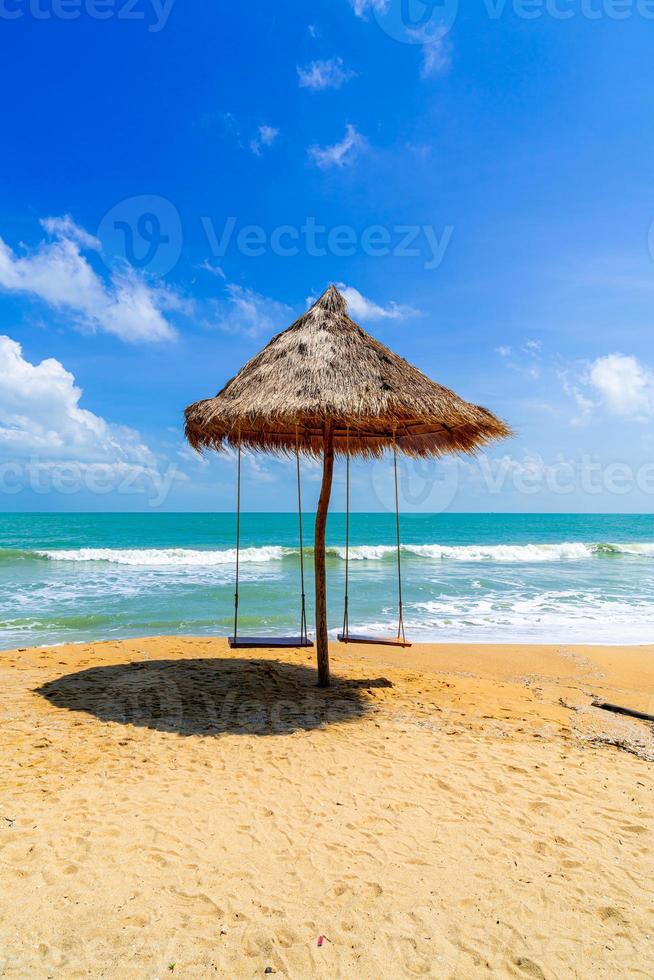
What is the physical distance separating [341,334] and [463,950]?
175 inches

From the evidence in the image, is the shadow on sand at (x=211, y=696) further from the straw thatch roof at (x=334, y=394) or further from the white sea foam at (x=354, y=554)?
the white sea foam at (x=354, y=554)

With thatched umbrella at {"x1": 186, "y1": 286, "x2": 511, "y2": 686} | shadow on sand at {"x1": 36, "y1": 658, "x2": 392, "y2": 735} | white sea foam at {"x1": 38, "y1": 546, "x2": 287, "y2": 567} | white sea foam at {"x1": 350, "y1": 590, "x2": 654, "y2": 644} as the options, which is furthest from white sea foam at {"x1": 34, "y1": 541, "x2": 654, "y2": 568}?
thatched umbrella at {"x1": 186, "y1": 286, "x2": 511, "y2": 686}

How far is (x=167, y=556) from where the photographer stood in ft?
74.9

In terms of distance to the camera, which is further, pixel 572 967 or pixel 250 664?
pixel 250 664

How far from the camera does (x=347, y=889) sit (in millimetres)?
2346

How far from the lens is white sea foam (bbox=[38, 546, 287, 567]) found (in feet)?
69.7

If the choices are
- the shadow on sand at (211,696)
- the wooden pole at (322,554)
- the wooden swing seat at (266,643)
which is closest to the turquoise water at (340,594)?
the shadow on sand at (211,696)

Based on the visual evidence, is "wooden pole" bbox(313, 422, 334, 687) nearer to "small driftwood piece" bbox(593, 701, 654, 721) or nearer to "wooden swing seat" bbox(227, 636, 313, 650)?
"wooden swing seat" bbox(227, 636, 313, 650)

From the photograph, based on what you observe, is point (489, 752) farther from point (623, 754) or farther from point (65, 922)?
point (65, 922)

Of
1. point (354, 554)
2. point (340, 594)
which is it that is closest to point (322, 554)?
point (340, 594)

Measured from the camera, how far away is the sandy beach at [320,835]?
79.8 inches

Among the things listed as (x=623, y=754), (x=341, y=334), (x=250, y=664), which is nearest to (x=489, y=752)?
(x=623, y=754)

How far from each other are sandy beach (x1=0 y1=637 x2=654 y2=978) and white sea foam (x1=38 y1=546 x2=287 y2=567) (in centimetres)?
1642

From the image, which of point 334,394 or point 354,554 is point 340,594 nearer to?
point 334,394
